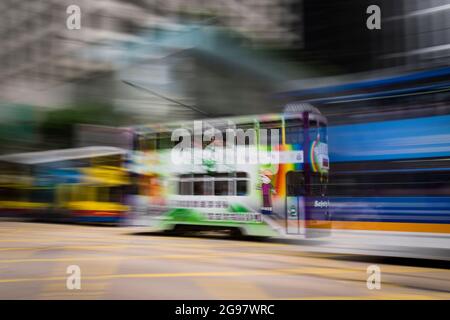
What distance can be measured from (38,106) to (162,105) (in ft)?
20.1

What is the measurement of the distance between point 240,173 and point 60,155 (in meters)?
7.46

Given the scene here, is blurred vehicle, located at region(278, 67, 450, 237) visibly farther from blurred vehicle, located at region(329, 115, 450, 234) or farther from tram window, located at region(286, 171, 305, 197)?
tram window, located at region(286, 171, 305, 197)

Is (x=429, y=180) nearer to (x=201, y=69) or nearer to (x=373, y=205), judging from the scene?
(x=373, y=205)

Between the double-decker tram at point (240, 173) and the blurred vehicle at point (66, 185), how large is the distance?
2.34 meters

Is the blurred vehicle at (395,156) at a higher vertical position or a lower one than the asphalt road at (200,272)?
higher

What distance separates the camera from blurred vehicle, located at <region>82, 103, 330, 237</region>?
7719 millimetres

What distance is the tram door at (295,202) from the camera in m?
7.86

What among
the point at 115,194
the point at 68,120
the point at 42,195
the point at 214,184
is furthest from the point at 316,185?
the point at 42,195

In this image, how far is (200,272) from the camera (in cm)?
562

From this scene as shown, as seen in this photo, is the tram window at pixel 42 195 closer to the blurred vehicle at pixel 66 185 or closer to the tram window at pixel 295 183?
the blurred vehicle at pixel 66 185

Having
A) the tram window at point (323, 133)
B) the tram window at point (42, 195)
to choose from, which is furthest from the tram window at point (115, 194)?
the tram window at point (323, 133)

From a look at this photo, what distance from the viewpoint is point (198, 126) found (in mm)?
9156
